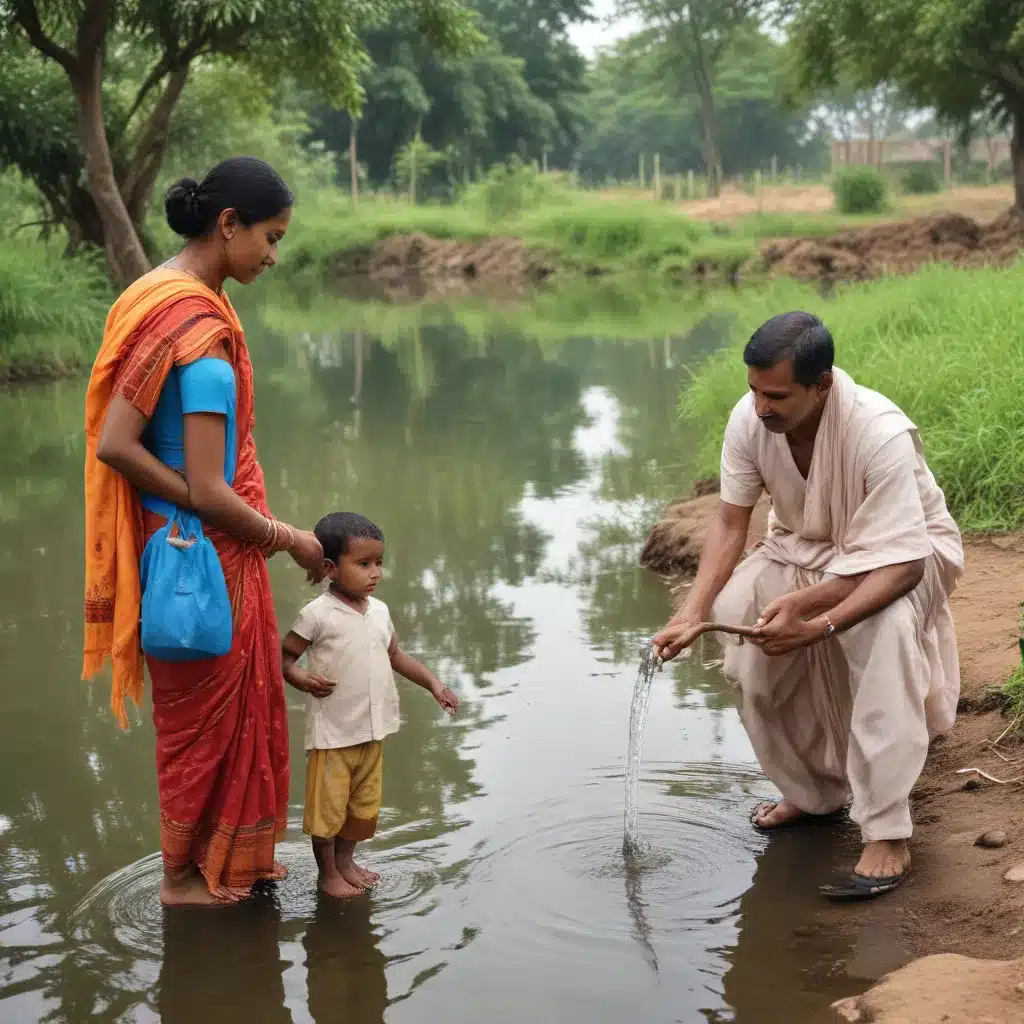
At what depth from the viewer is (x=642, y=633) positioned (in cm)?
620

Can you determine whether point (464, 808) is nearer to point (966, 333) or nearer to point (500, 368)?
point (966, 333)

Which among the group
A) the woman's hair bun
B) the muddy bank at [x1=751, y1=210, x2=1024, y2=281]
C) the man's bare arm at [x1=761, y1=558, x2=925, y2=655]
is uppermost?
the muddy bank at [x1=751, y1=210, x2=1024, y2=281]

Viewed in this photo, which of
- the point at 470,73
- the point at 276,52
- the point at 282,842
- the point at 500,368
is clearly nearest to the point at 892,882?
the point at 282,842

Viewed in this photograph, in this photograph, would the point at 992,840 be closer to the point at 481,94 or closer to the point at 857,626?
the point at 857,626

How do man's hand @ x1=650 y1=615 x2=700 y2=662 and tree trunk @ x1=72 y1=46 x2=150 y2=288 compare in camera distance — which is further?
tree trunk @ x1=72 y1=46 x2=150 y2=288

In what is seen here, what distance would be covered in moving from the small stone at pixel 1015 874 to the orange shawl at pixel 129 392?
7.28ft

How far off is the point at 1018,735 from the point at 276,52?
1992 cm

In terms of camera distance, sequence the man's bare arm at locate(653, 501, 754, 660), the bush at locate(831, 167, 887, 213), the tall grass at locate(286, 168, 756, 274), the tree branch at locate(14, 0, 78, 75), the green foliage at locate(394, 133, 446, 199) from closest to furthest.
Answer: the man's bare arm at locate(653, 501, 754, 660) → the tree branch at locate(14, 0, 78, 75) → the tall grass at locate(286, 168, 756, 274) → the bush at locate(831, 167, 887, 213) → the green foliage at locate(394, 133, 446, 199)

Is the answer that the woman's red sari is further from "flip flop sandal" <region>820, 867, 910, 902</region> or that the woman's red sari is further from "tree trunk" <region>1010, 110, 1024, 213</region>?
"tree trunk" <region>1010, 110, 1024, 213</region>

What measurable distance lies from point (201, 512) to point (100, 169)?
16.6 m

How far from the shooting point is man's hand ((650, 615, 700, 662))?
12.3 feet

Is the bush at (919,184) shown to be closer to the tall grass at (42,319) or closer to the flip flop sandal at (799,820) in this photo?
the tall grass at (42,319)

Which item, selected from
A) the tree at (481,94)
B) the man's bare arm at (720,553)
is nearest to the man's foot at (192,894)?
the man's bare arm at (720,553)

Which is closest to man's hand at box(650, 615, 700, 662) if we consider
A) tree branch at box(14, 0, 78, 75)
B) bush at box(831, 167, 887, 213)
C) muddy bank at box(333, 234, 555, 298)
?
tree branch at box(14, 0, 78, 75)
